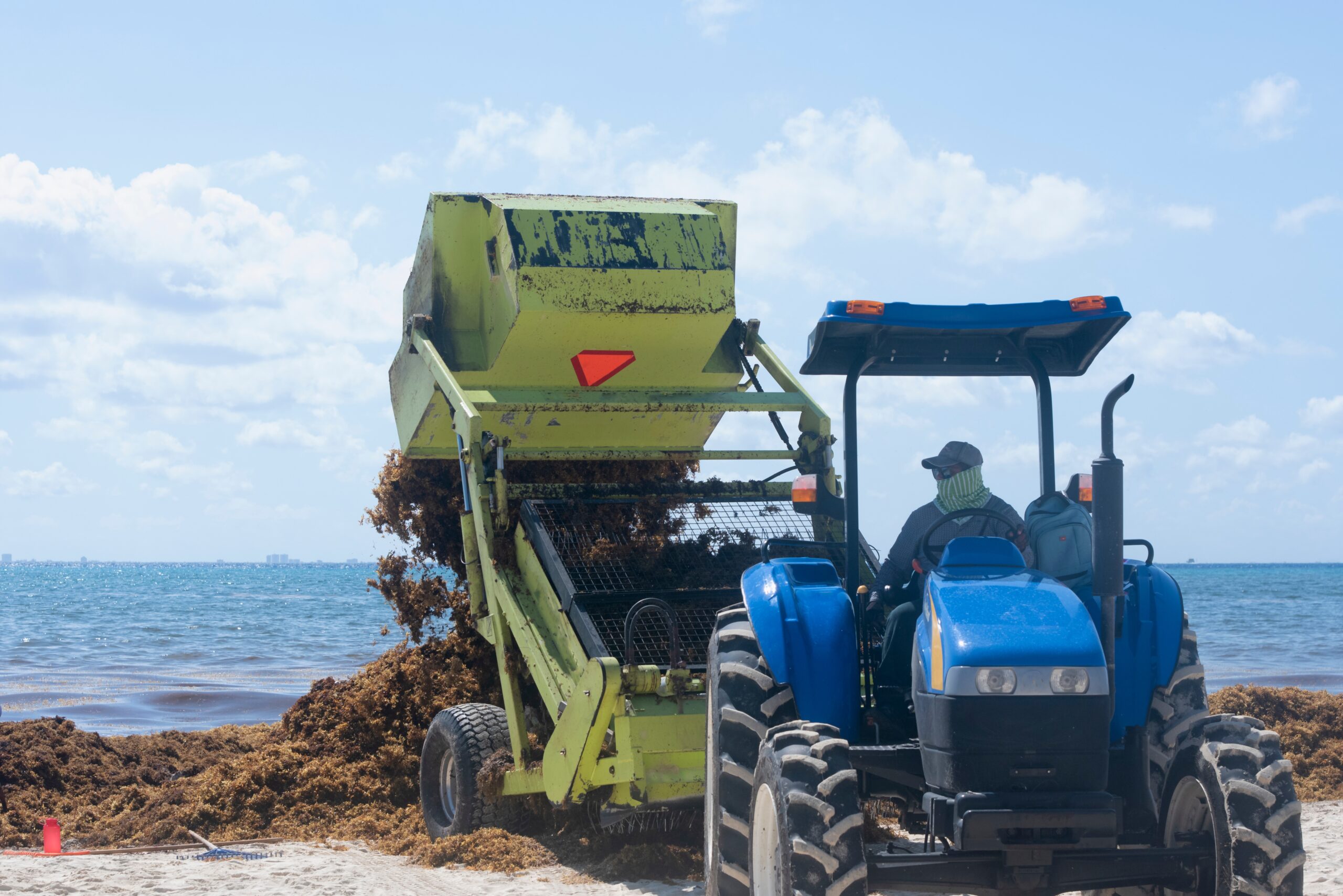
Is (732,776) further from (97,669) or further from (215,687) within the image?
(97,669)

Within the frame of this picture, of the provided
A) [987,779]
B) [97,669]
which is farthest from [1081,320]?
[97,669]

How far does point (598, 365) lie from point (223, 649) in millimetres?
23945

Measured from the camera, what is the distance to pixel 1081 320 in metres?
5.02

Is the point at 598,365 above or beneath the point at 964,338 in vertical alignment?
→ above

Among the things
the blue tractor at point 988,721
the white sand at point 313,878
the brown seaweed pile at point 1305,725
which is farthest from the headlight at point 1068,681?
the brown seaweed pile at point 1305,725

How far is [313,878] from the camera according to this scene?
7.18 m

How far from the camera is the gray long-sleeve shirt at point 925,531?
16.7 feet

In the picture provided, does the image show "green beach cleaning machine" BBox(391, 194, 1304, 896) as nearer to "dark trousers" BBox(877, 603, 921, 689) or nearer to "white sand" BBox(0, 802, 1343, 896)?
"dark trousers" BBox(877, 603, 921, 689)

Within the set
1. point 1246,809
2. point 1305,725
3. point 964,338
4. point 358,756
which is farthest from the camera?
point 1305,725

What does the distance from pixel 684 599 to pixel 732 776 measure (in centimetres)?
260

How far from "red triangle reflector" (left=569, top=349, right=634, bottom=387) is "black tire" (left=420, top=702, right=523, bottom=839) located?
2.18m

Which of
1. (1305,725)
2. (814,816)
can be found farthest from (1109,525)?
(1305,725)

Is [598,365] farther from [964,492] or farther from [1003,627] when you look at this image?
[1003,627]

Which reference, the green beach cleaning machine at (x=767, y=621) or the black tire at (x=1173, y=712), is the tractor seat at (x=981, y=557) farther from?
the black tire at (x=1173, y=712)
